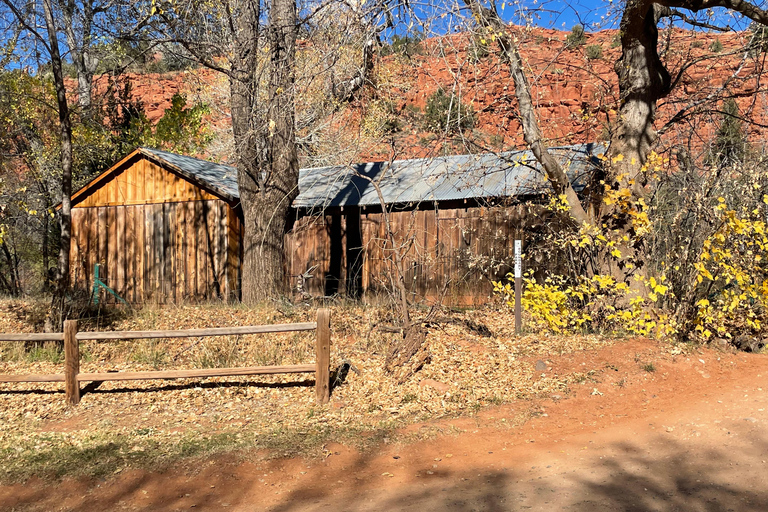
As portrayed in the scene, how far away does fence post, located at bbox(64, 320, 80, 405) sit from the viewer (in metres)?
8.36

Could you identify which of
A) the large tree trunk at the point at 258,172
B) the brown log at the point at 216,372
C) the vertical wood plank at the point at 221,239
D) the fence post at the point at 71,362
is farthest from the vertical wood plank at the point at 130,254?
the brown log at the point at 216,372

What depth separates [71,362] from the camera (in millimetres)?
8383

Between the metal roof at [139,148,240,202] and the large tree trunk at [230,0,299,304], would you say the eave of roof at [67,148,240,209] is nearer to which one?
the metal roof at [139,148,240,202]

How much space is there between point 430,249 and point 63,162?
26.1ft

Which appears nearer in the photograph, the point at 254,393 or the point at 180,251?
the point at 254,393

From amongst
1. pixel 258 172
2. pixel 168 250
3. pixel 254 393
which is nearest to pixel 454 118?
pixel 258 172

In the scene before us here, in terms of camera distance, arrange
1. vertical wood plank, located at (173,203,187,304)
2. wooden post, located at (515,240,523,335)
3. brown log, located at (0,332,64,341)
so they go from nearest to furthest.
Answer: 1. brown log, located at (0,332,64,341)
2. wooden post, located at (515,240,523,335)
3. vertical wood plank, located at (173,203,187,304)

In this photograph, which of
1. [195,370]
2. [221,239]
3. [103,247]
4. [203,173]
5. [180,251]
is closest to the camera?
[195,370]

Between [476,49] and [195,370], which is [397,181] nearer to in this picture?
[476,49]

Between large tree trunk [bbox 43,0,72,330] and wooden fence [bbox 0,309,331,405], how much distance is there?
2961mm

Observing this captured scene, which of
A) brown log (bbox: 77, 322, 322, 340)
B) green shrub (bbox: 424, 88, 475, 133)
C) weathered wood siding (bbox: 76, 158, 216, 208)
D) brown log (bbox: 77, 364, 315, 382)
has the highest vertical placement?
green shrub (bbox: 424, 88, 475, 133)

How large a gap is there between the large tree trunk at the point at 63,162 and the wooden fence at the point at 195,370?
296cm

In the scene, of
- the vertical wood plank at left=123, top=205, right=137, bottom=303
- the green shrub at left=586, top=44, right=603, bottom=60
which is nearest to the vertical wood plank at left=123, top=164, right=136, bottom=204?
the vertical wood plank at left=123, top=205, right=137, bottom=303

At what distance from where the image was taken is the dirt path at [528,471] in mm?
4996
